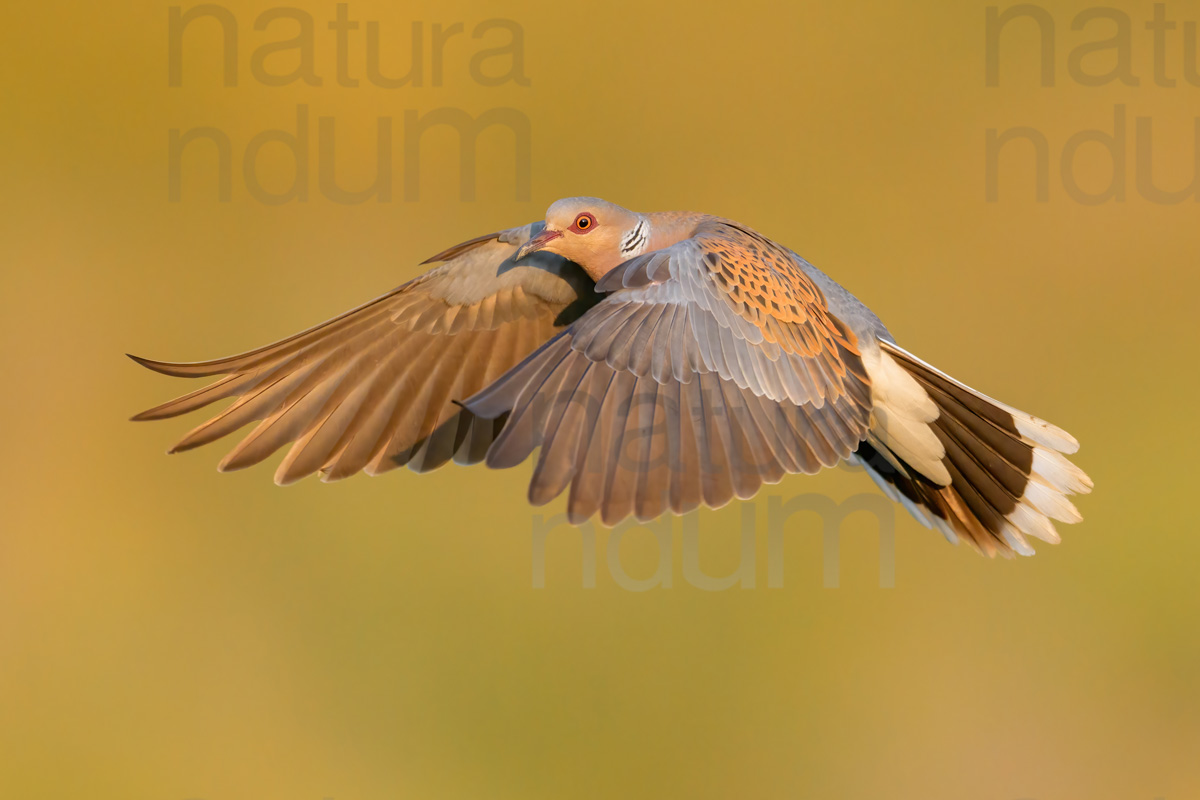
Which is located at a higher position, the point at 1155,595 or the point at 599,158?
the point at 599,158

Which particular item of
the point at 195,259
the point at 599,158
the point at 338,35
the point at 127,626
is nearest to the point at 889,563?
the point at 599,158

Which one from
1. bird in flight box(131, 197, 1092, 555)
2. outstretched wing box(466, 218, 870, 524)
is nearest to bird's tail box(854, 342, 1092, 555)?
bird in flight box(131, 197, 1092, 555)

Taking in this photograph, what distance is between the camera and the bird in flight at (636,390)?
329 cm

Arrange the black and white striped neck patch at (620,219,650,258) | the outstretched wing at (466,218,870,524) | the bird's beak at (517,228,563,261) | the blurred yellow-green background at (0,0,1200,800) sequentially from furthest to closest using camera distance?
the blurred yellow-green background at (0,0,1200,800) < the black and white striped neck patch at (620,219,650,258) < the bird's beak at (517,228,563,261) < the outstretched wing at (466,218,870,524)

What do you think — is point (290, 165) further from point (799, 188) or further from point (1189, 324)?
point (1189, 324)

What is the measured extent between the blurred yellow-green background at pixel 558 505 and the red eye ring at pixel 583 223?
295 cm

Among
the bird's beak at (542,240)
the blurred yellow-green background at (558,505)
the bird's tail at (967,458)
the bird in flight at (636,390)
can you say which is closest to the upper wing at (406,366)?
the bird in flight at (636,390)

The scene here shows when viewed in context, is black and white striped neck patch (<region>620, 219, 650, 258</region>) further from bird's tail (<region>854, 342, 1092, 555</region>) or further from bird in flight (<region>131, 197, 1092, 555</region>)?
bird's tail (<region>854, 342, 1092, 555</region>)

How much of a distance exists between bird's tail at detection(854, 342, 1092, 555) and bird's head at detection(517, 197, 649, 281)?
3.13 ft

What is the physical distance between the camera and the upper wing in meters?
4.11

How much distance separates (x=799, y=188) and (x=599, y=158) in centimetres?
146

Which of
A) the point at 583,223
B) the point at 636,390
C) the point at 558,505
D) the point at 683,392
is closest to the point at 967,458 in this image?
the point at 683,392

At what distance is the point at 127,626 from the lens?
6488 mm

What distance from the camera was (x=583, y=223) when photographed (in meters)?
4.00
